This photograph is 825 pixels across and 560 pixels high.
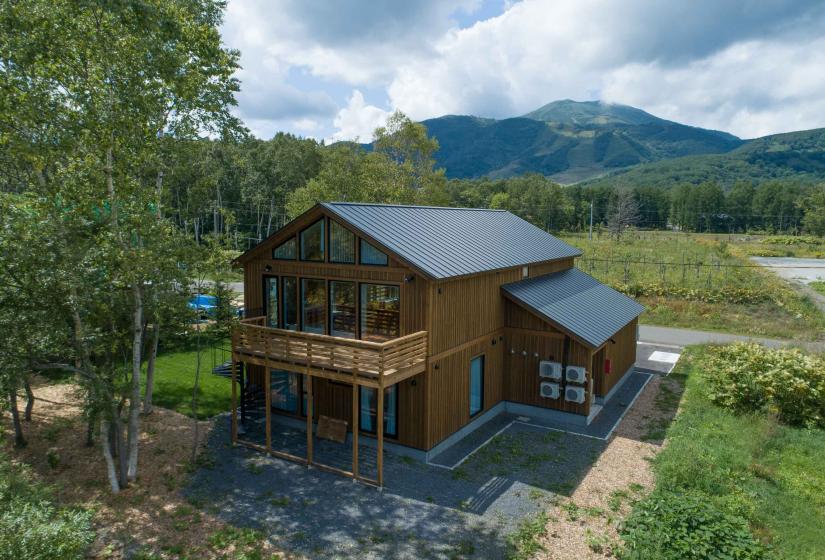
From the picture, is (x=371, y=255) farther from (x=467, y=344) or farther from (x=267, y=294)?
(x=267, y=294)

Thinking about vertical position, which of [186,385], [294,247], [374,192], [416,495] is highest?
[374,192]

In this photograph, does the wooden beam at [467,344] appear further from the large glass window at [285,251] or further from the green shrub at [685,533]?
the green shrub at [685,533]

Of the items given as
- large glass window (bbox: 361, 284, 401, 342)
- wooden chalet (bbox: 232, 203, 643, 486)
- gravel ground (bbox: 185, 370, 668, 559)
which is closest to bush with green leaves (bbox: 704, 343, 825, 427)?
wooden chalet (bbox: 232, 203, 643, 486)

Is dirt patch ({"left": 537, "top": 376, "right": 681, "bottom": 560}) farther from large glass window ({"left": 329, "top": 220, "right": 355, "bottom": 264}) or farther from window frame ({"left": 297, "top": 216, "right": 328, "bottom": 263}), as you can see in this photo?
window frame ({"left": 297, "top": 216, "right": 328, "bottom": 263})

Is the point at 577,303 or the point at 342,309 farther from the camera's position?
the point at 577,303

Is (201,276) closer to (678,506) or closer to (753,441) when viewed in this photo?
(678,506)

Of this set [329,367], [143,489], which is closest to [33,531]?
[143,489]

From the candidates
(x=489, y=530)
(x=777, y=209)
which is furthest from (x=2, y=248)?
(x=777, y=209)
